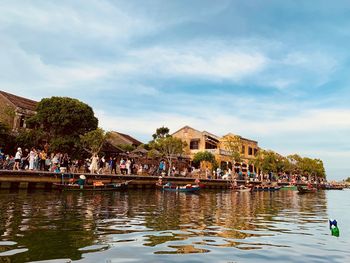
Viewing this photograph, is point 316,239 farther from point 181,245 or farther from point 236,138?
point 236,138

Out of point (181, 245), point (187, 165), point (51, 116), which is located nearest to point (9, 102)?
point (51, 116)

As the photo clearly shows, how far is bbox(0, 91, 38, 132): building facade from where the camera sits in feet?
123

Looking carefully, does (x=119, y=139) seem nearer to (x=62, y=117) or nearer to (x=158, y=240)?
(x=62, y=117)

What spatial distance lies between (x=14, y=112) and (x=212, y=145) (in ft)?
116

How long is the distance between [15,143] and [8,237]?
1157 inches

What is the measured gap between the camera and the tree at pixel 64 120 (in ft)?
117

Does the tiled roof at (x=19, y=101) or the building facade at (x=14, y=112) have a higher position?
the tiled roof at (x=19, y=101)

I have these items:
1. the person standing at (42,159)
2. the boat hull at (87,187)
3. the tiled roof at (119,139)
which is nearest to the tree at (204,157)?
the tiled roof at (119,139)

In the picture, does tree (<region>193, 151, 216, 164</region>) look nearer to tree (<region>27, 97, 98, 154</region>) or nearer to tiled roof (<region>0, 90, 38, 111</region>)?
tree (<region>27, 97, 98, 154</region>)

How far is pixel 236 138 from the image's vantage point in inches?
2112

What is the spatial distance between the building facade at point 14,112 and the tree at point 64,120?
1.86 meters

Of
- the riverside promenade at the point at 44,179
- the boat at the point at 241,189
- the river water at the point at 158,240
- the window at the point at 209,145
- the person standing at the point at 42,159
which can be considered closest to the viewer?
the river water at the point at 158,240

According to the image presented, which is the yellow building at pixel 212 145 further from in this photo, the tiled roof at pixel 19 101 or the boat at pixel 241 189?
the tiled roof at pixel 19 101

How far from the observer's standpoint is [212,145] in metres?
60.6
